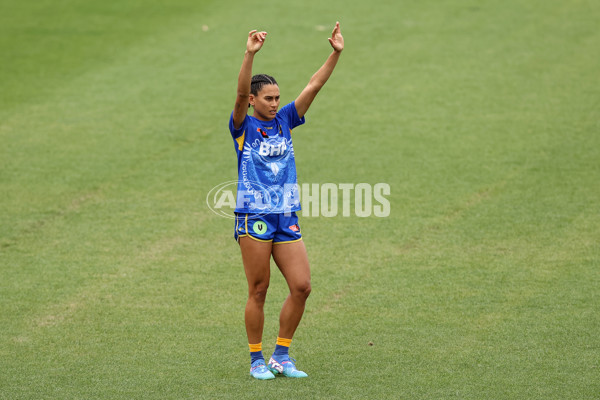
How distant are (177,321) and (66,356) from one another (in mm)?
1049

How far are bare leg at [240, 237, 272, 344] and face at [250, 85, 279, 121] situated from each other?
0.89m

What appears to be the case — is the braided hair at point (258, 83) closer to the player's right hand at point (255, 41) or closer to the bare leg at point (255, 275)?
the player's right hand at point (255, 41)

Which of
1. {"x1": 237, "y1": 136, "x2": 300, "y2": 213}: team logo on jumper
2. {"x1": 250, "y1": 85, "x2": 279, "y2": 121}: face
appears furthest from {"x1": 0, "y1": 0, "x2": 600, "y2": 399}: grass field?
{"x1": 250, "y1": 85, "x2": 279, "y2": 121}: face

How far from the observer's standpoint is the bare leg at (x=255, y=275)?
5566 mm

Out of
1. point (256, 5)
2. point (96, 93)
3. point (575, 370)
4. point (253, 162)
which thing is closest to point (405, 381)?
point (575, 370)

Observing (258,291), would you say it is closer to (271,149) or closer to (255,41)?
(271,149)

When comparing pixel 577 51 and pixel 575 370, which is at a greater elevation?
pixel 577 51

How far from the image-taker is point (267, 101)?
5.57 meters

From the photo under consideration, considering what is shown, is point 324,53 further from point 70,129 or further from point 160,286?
point 160,286

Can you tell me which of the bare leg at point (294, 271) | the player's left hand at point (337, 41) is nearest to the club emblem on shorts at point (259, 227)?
the bare leg at point (294, 271)

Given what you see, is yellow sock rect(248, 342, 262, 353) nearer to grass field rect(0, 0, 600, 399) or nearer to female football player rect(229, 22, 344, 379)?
female football player rect(229, 22, 344, 379)

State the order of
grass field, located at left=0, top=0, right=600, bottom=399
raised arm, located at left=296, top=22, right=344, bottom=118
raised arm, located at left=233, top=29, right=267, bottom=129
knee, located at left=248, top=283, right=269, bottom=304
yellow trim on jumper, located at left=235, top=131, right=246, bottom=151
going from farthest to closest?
grass field, located at left=0, top=0, right=600, bottom=399, raised arm, located at left=296, top=22, right=344, bottom=118, knee, located at left=248, top=283, right=269, bottom=304, yellow trim on jumper, located at left=235, top=131, right=246, bottom=151, raised arm, located at left=233, top=29, right=267, bottom=129

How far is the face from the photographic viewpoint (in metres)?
5.55

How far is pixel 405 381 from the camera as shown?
5594 mm
